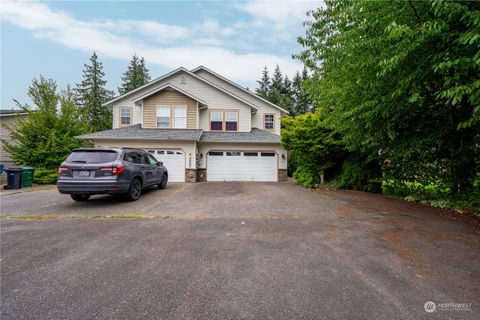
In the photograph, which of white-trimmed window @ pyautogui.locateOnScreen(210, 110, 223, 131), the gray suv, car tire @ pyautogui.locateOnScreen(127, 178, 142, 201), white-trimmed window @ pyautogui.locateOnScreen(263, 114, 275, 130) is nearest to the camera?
the gray suv

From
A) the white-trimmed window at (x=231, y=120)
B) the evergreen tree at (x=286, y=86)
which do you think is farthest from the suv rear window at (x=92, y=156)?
the evergreen tree at (x=286, y=86)

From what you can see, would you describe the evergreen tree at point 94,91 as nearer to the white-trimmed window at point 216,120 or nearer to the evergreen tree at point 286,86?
the white-trimmed window at point 216,120

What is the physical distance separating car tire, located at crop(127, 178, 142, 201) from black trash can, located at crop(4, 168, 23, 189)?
768 cm

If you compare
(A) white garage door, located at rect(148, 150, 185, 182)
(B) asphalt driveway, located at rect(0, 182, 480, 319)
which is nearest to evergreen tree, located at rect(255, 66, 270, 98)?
(A) white garage door, located at rect(148, 150, 185, 182)

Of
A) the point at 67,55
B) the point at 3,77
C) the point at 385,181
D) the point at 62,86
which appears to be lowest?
the point at 385,181

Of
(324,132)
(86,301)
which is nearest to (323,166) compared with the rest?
(324,132)

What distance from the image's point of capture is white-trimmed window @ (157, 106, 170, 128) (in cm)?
1330

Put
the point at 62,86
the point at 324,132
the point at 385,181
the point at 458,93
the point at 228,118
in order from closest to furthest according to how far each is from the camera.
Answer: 1. the point at 458,93
2. the point at 385,181
3. the point at 324,132
4. the point at 62,86
5. the point at 228,118

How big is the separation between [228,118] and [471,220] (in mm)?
12482

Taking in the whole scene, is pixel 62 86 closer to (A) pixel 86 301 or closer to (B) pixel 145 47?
(B) pixel 145 47

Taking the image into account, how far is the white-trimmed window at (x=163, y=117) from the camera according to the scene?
13.3 metres

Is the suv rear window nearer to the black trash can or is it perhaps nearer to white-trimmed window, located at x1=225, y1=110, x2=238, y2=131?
the black trash can

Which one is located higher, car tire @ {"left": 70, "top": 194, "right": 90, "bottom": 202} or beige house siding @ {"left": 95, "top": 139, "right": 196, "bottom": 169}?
beige house siding @ {"left": 95, "top": 139, "right": 196, "bottom": 169}

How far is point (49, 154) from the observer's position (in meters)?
11.5
